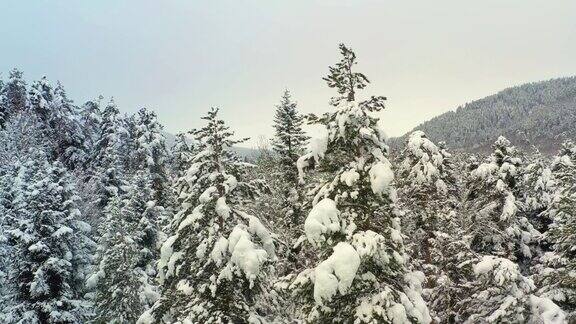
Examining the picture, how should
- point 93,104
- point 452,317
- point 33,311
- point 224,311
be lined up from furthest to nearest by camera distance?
point 93,104, point 33,311, point 452,317, point 224,311

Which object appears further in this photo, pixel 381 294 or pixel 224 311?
pixel 224 311

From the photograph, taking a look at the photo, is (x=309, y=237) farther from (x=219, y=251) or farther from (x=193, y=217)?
(x=193, y=217)

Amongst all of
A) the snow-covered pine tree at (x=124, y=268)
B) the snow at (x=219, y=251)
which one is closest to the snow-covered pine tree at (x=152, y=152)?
the snow-covered pine tree at (x=124, y=268)

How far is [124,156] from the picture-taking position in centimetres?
5891

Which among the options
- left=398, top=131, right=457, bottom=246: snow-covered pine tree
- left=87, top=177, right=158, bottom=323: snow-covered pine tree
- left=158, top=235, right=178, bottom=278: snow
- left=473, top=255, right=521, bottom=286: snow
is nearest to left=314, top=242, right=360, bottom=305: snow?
left=473, top=255, right=521, bottom=286: snow

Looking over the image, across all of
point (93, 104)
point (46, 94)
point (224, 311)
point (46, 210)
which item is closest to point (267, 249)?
point (224, 311)

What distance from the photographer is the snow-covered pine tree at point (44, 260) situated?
92.5 feet

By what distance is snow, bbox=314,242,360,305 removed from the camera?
34.4 feet

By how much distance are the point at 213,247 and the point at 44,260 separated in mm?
19211

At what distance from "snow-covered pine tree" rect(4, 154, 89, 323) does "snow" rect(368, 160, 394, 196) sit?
23013mm

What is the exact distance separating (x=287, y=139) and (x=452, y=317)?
14671mm

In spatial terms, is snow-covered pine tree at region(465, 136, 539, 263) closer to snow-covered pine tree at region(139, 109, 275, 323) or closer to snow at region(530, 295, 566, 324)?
snow at region(530, 295, 566, 324)

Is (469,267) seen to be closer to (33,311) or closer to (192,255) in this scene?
(192,255)

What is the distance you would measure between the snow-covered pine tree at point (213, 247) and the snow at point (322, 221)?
2830 millimetres
